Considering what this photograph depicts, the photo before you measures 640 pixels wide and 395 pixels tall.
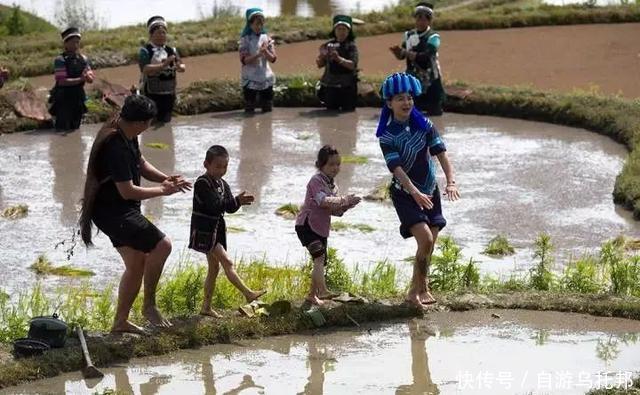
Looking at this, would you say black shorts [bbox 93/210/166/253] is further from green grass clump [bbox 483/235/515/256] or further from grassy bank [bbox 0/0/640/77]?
grassy bank [bbox 0/0/640/77]

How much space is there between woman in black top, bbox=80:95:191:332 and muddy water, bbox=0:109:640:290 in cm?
184

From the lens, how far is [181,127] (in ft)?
51.7

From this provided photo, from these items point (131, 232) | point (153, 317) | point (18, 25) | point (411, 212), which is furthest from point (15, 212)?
point (18, 25)

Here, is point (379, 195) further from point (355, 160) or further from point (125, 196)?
point (125, 196)

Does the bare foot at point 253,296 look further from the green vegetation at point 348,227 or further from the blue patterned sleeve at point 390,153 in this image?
the green vegetation at point 348,227

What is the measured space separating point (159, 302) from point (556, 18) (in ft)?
45.5

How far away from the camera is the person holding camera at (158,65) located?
15.6m

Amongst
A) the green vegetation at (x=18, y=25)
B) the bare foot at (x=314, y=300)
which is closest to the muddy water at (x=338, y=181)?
the bare foot at (x=314, y=300)

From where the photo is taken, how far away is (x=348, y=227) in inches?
458

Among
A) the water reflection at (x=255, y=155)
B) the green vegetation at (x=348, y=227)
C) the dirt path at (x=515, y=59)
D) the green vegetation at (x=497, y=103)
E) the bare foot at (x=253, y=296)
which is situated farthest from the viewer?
the dirt path at (x=515, y=59)

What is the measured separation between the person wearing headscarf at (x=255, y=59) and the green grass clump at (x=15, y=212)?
480 cm

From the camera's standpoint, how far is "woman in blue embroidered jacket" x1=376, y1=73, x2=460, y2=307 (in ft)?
29.1

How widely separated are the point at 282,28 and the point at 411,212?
12630 millimetres

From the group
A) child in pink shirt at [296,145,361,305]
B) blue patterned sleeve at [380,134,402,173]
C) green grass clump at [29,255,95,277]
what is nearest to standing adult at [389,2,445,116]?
green grass clump at [29,255,95,277]
